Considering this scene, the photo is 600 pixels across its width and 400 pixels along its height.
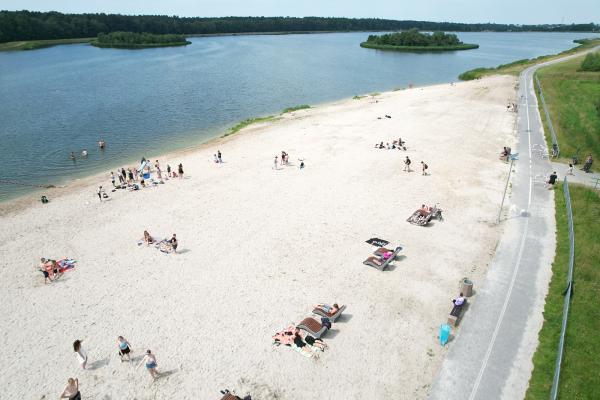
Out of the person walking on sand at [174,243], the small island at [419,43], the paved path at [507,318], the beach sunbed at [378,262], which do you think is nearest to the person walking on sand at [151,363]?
the person walking on sand at [174,243]

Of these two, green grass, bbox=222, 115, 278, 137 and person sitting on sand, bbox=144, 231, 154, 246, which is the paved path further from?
green grass, bbox=222, 115, 278, 137

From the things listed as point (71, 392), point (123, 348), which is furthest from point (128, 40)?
point (71, 392)

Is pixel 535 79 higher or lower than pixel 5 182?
higher

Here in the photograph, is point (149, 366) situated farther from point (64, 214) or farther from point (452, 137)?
point (452, 137)

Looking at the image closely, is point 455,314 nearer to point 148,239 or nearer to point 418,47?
point 148,239

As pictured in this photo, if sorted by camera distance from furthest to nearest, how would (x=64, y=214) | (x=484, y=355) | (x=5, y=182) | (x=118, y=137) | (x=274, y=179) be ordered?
(x=118, y=137)
(x=5, y=182)
(x=274, y=179)
(x=64, y=214)
(x=484, y=355)

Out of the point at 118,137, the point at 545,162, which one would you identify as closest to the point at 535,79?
the point at 545,162

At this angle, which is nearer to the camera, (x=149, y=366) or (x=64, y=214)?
(x=149, y=366)

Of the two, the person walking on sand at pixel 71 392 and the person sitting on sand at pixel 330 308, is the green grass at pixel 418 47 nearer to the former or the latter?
the person sitting on sand at pixel 330 308
